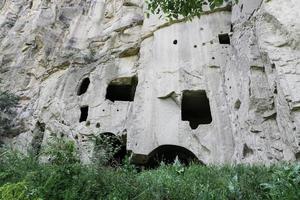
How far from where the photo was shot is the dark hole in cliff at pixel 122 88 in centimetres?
1513

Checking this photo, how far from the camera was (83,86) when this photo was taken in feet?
53.9

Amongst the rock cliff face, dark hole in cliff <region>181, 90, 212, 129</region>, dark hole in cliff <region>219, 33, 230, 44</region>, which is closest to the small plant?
the rock cliff face

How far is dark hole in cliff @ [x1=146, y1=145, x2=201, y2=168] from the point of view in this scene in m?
11.6

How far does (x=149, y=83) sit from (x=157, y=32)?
8.67ft

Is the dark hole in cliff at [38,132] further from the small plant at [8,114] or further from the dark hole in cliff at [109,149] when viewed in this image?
the dark hole in cliff at [109,149]

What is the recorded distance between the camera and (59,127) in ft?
47.3

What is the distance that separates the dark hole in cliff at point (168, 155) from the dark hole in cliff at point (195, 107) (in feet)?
6.90

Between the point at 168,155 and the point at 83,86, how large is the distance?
6106 mm

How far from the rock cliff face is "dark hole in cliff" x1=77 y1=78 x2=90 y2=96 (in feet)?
0.16

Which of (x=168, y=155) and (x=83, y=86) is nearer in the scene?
(x=168, y=155)

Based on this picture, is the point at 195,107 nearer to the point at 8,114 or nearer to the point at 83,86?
the point at 83,86

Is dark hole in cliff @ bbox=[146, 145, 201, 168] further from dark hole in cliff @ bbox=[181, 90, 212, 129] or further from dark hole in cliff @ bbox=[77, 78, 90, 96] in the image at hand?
dark hole in cliff @ bbox=[77, 78, 90, 96]

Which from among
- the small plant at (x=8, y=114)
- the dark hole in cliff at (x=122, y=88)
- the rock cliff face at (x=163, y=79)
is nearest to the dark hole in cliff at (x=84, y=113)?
the rock cliff face at (x=163, y=79)

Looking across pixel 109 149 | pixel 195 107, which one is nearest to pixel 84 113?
pixel 195 107
